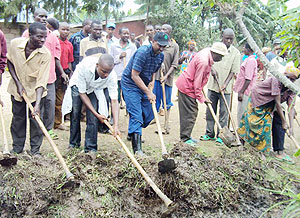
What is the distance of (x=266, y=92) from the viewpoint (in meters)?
4.89

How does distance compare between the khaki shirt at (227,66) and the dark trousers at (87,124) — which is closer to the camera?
the dark trousers at (87,124)

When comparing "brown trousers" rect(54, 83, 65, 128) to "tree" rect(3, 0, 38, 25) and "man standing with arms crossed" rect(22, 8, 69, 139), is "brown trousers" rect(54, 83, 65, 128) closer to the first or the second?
"man standing with arms crossed" rect(22, 8, 69, 139)

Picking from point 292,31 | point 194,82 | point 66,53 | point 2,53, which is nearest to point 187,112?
point 194,82

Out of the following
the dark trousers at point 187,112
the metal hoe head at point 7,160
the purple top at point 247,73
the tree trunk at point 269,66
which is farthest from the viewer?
the purple top at point 247,73

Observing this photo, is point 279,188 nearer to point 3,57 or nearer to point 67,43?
point 3,57

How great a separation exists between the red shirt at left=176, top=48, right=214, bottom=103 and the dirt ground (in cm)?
112

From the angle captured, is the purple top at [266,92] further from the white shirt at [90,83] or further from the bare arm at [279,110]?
the white shirt at [90,83]

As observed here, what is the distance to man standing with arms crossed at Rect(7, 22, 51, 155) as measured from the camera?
4016 millimetres

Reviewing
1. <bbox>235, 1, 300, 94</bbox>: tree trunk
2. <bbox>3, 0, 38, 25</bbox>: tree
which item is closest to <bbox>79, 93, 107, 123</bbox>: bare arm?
<bbox>235, 1, 300, 94</bbox>: tree trunk

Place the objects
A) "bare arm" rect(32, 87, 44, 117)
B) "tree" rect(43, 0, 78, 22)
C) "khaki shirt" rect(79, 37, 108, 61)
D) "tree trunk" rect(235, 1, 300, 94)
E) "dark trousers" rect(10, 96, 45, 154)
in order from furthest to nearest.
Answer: "tree" rect(43, 0, 78, 22) < "khaki shirt" rect(79, 37, 108, 61) < "dark trousers" rect(10, 96, 45, 154) < "bare arm" rect(32, 87, 44, 117) < "tree trunk" rect(235, 1, 300, 94)

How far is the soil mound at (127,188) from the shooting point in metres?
3.10

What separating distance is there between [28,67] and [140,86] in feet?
4.80

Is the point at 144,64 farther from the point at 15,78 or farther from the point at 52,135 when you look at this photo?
the point at 52,135

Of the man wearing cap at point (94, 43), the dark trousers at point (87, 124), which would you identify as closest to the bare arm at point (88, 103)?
the dark trousers at point (87, 124)
